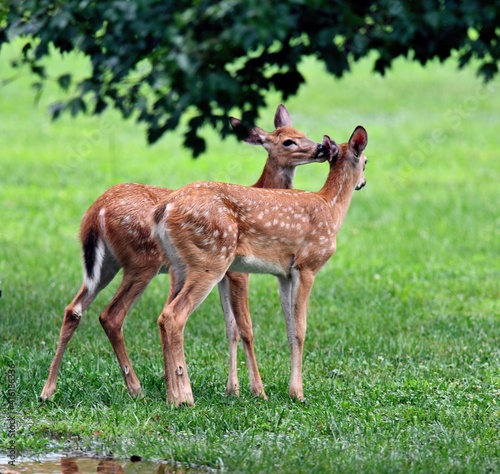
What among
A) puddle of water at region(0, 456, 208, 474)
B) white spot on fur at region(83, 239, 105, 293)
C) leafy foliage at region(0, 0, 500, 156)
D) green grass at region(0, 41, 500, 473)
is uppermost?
leafy foliage at region(0, 0, 500, 156)

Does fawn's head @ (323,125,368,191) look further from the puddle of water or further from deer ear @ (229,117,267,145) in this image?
the puddle of water

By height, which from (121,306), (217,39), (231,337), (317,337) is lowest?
(317,337)

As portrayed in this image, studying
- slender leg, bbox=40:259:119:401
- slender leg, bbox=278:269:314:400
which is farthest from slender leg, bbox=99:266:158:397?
slender leg, bbox=278:269:314:400

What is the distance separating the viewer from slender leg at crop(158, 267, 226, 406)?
20.5 feet

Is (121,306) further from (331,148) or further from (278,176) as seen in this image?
(331,148)

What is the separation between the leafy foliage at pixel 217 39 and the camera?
5.15 metres

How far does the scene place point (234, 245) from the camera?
20.6ft

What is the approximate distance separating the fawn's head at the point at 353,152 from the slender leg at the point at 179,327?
1.35 m

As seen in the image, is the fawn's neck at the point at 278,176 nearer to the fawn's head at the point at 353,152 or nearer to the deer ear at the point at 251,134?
the deer ear at the point at 251,134

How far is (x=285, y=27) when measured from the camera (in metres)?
5.07

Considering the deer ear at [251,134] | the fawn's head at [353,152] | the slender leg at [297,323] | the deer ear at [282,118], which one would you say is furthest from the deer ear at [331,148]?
the slender leg at [297,323]

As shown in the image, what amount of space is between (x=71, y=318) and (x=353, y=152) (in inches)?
85.2

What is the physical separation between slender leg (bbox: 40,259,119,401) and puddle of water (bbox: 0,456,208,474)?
1.09m

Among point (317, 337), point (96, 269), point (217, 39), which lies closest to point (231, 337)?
point (96, 269)
